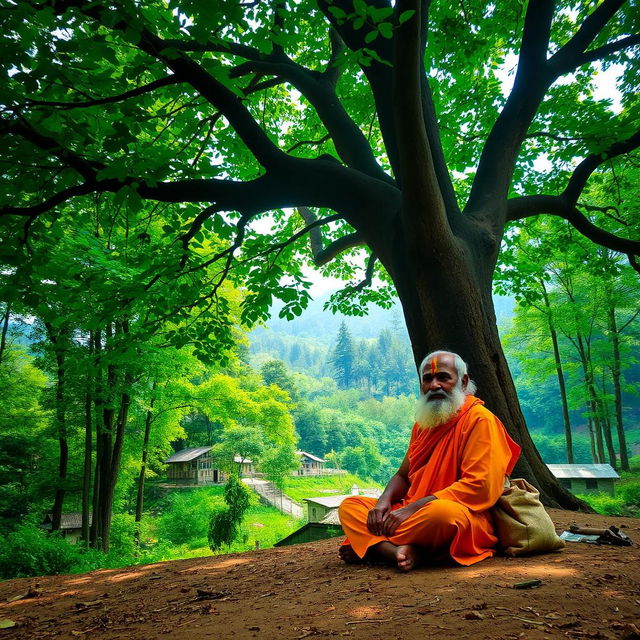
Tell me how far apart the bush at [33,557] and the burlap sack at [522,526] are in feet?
33.0

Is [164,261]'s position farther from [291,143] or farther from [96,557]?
[96,557]

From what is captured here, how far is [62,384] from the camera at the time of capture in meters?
14.2

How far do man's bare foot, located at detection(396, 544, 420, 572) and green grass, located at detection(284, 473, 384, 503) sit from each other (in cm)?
4261

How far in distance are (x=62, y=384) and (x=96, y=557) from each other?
5.83 metres

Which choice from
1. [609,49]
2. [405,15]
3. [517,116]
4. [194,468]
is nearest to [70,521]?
[194,468]

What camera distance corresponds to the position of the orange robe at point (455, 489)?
115 inches

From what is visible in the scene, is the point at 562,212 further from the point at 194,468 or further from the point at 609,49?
the point at 194,468

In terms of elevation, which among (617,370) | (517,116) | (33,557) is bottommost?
(33,557)

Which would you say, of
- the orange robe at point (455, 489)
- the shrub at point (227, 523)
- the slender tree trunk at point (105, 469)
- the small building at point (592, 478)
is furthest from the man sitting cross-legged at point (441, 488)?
the small building at point (592, 478)

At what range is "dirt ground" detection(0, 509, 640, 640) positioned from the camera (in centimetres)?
182

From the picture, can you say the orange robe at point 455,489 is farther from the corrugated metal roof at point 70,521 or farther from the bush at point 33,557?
the corrugated metal roof at point 70,521

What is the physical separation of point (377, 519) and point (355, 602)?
92cm

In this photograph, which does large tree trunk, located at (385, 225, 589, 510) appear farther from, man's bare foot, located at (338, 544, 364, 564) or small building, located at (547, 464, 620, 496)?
small building, located at (547, 464, 620, 496)

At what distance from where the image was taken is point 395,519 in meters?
Answer: 3.08
